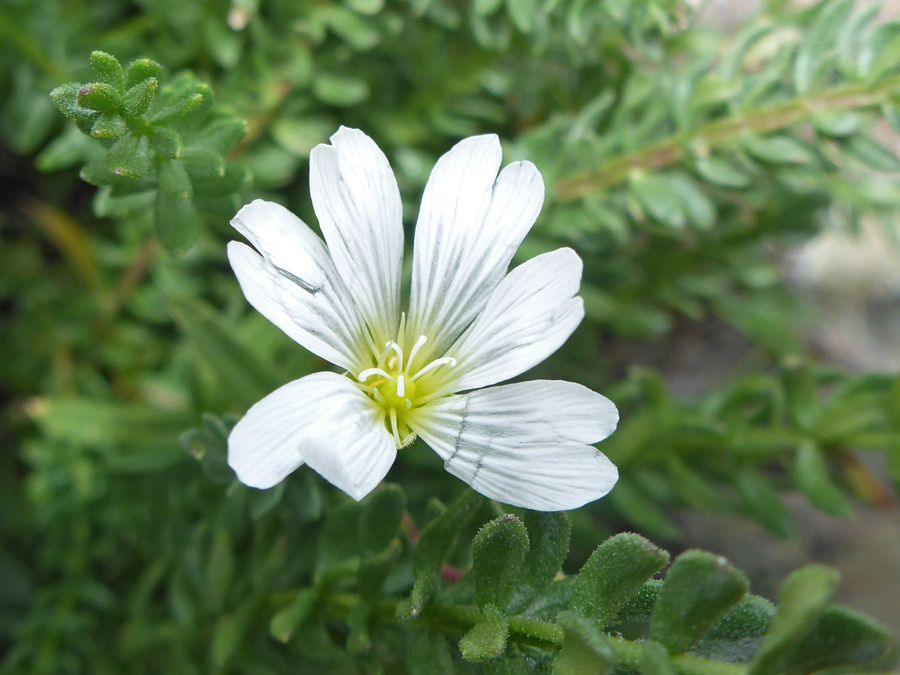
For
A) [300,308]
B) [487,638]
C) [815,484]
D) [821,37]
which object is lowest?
[815,484]

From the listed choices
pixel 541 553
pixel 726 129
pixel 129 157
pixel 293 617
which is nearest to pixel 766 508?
pixel 726 129

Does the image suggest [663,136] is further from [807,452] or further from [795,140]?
[807,452]

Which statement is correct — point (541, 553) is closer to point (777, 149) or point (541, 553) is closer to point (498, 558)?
point (498, 558)

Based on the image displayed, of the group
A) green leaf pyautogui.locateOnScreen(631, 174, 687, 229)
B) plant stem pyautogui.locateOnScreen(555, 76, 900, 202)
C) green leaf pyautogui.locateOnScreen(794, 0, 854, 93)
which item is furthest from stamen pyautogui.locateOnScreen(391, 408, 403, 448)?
green leaf pyautogui.locateOnScreen(794, 0, 854, 93)

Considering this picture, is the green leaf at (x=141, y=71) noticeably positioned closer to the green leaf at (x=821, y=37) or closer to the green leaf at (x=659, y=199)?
the green leaf at (x=659, y=199)

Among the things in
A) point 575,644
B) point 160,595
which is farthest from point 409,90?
point 575,644

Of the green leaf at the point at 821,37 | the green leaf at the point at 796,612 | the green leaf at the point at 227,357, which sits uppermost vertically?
the green leaf at the point at 821,37

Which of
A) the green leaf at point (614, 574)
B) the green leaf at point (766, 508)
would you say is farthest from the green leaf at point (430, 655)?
the green leaf at point (766, 508)
